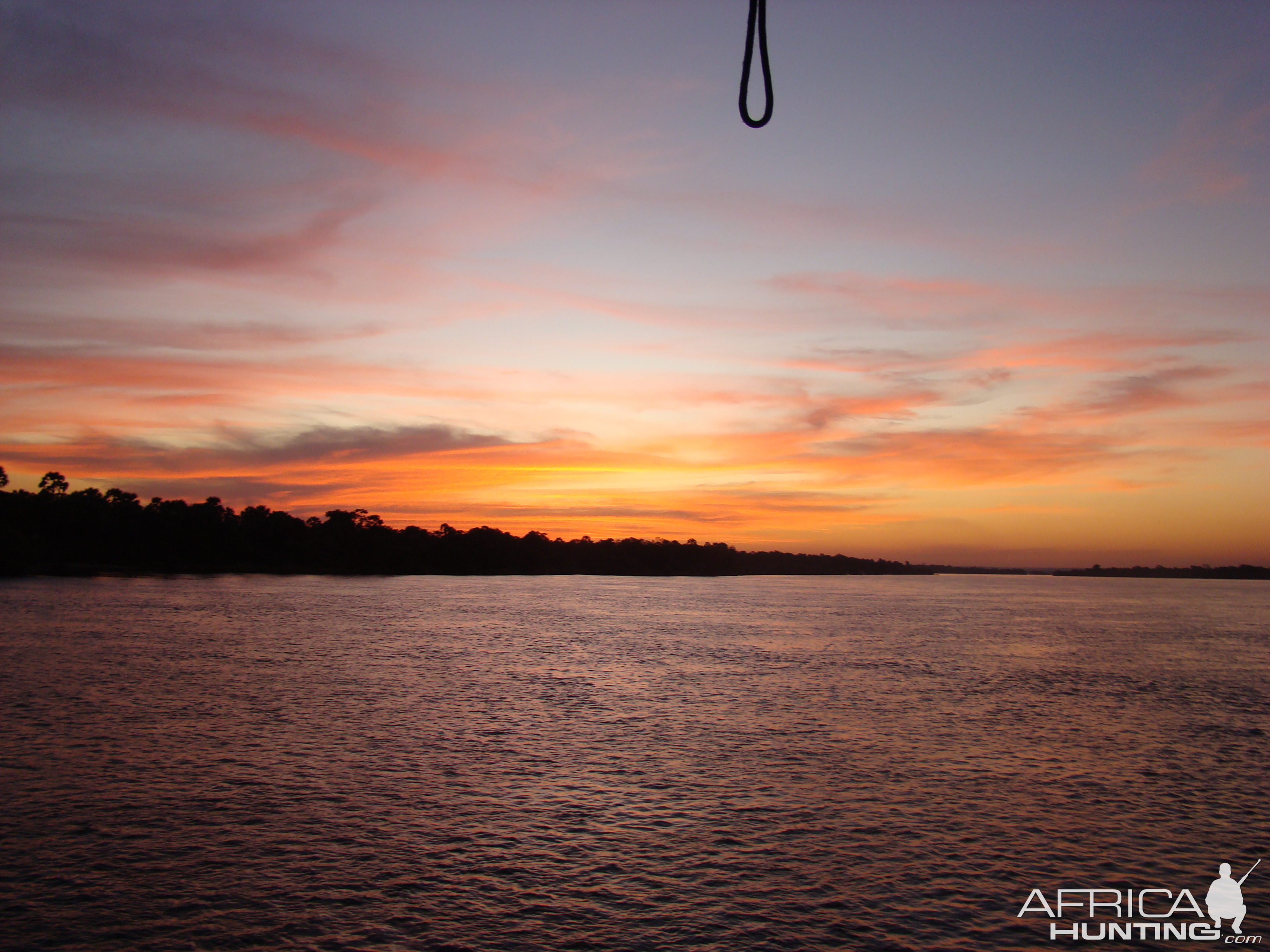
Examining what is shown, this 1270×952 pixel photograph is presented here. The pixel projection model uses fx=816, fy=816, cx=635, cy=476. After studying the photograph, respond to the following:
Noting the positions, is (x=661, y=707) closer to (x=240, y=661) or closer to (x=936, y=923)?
(x=936, y=923)

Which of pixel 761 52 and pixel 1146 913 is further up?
pixel 761 52

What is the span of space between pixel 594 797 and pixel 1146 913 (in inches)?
609

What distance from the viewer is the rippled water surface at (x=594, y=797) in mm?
18047

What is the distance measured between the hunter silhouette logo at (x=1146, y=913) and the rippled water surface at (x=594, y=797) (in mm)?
489

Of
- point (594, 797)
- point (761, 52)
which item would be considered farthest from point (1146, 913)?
point (761, 52)

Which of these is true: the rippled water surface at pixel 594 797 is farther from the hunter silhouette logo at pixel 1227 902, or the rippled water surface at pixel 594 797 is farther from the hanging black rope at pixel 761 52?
the hanging black rope at pixel 761 52

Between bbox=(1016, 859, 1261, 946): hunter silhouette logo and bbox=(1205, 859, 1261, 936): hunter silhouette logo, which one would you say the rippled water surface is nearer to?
bbox=(1205, 859, 1261, 936): hunter silhouette logo

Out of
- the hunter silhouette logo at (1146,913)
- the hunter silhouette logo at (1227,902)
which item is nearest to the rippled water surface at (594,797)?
the hunter silhouette logo at (1227,902)

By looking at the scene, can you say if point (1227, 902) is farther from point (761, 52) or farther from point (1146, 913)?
point (761, 52)

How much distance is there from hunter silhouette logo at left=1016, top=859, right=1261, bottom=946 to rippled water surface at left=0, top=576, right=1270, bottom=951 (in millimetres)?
489

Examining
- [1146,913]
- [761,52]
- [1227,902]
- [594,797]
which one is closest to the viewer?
[761,52]

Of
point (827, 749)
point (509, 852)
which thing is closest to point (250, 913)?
point (509, 852)

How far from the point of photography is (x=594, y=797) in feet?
88.5

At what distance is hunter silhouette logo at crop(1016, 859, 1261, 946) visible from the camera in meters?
18.2
